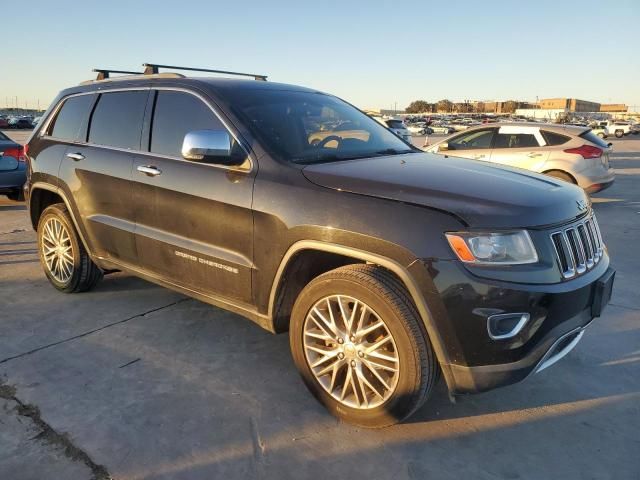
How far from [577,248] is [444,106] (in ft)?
478

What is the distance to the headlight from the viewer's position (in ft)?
7.67

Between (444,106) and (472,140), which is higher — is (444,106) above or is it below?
above

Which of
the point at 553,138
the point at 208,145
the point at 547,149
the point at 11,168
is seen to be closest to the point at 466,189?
the point at 208,145

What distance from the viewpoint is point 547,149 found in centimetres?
951

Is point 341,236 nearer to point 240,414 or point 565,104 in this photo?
point 240,414

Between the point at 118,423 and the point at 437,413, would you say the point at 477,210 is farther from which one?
the point at 118,423

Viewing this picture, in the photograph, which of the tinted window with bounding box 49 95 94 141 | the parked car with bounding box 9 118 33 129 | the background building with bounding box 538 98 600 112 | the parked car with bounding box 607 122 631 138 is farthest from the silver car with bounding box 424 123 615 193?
the background building with bounding box 538 98 600 112

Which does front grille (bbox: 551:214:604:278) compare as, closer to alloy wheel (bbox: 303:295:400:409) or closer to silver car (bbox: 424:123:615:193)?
alloy wheel (bbox: 303:295:400:409)

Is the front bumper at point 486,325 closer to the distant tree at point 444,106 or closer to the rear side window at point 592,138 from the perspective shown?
the rear side window at point 592,138

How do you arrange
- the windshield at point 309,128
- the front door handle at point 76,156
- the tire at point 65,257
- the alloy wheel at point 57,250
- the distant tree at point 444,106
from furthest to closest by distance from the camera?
the distant tree at point 444,106, the alloy wheel at point 57,250, the tire at point 65,257, the front door handle at point 76,156, the windshield at point 309,128

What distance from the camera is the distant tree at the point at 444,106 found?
136837 millimetres

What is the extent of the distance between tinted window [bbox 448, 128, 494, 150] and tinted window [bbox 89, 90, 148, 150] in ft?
24.6

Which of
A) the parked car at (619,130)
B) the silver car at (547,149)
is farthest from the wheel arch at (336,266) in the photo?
the parked car at (619,130)

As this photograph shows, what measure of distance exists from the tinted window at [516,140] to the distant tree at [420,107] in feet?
464
